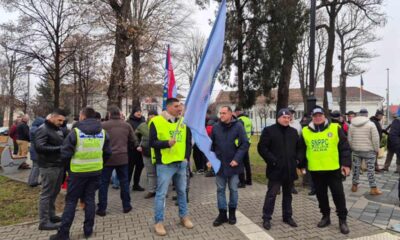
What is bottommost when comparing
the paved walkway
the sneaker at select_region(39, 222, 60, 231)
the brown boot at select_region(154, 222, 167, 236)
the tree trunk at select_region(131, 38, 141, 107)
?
the paved walkway

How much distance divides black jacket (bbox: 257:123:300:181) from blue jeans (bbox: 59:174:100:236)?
105 inches

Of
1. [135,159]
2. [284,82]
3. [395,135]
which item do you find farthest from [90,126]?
[284,82]

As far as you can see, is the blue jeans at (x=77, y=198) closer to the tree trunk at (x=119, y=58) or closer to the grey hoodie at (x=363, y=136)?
the grey hoodie at (x=363, y=136)

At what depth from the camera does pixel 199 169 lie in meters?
10.8

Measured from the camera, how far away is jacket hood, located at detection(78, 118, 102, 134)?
4820 mm

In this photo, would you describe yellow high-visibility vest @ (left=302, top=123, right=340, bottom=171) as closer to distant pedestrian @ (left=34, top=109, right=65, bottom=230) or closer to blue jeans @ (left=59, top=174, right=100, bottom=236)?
blue jeans @ (left=59, top=174, right=100, bottom=236)

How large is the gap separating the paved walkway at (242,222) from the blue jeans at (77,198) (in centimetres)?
32

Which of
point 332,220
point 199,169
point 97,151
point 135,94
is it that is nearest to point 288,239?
point 332,220

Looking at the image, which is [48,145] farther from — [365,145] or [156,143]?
[365,145]

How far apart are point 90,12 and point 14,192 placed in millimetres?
10487

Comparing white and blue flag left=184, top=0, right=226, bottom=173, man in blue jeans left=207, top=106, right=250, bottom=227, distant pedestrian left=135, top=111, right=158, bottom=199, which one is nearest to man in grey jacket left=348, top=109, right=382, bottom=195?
man in blue jeans left=207, top=106, right=250, bottom=227

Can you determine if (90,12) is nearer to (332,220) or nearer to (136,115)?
(136,115)

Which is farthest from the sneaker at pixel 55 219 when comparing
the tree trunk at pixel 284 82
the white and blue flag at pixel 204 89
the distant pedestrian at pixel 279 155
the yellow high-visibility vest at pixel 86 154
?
the tree trunk at pixel 284 82

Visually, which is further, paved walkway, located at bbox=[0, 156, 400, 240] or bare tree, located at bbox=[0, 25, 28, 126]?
bare tree, located at bbox=[0, 25, 28, 126]
